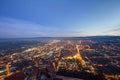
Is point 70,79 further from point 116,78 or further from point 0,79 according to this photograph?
point 0,79

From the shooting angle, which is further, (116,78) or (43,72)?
(116,78)

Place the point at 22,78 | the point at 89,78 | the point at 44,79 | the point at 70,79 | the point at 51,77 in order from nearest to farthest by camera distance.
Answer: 1. the point at 44,79
2. the point at 51,77
3. the point at 22,78
4. the point at 70,79
5. the point at 89,78

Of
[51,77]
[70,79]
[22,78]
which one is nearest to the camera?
[51,77]

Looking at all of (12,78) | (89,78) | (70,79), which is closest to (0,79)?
(12,78)

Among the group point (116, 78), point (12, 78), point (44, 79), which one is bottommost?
point (116, 78)

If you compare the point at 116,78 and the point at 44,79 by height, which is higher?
the point at 44,79

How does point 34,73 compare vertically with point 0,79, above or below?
above

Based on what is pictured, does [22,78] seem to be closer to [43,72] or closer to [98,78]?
[43,72]

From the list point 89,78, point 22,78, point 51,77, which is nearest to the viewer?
point 51,77

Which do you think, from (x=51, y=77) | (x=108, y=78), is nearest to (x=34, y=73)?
(x=51, y=77)
